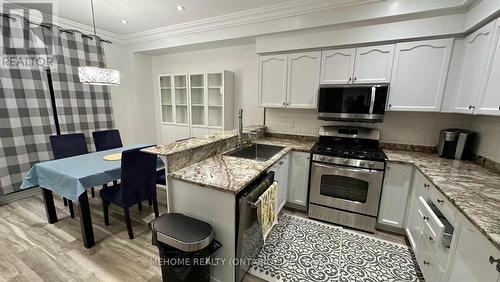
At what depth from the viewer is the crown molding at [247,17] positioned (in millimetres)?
2430

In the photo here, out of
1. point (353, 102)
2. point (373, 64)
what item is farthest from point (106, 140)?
point (373, 64)

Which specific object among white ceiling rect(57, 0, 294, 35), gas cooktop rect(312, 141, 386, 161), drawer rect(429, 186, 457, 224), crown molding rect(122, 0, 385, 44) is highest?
white ceiling rect(57, 0, 294, 35)

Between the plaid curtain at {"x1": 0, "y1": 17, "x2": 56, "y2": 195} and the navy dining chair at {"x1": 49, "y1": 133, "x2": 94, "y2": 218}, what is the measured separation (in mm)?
678

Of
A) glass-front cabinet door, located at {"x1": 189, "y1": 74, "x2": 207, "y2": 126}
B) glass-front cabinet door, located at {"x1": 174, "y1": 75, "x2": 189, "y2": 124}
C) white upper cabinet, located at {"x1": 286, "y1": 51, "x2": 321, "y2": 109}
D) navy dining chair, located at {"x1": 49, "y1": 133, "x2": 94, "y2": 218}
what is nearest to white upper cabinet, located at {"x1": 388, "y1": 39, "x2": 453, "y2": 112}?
white upper cabinet, located at {"x1": 286, "y1": 51, "x2": 321, "y2": 109}

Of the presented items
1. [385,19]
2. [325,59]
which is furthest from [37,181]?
[385,19]

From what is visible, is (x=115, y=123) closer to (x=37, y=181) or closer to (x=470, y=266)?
(x=37, y=181)

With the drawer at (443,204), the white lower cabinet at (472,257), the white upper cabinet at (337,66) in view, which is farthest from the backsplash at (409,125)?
the white lower cabinet at (472,257)

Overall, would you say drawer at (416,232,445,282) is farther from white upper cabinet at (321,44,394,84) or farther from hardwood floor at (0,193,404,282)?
white upper cabinet at (321,44,394,84)

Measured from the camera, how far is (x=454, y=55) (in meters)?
2.18

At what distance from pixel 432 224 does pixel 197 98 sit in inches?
145

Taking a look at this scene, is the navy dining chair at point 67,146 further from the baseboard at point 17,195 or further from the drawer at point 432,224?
the drawer at point 432,224

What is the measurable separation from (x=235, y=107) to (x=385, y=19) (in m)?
2.42

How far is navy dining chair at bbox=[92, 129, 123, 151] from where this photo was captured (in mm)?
3145

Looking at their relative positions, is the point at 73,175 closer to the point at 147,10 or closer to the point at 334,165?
the point at 147,10
